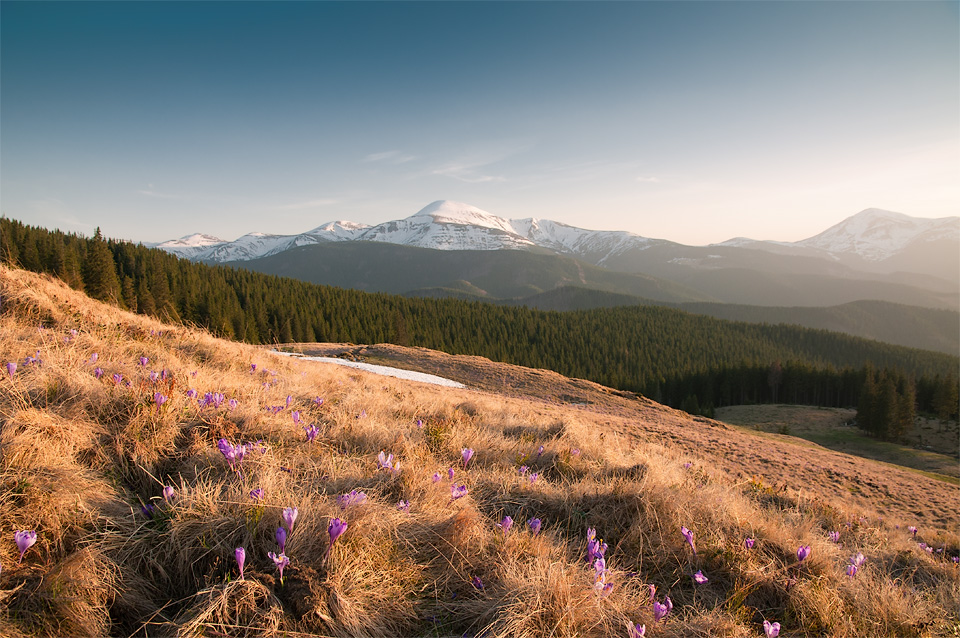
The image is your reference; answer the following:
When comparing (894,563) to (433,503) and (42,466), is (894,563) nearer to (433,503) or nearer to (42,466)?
(433,503)

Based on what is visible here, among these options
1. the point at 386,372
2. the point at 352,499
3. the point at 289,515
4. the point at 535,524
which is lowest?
the point at 386,372

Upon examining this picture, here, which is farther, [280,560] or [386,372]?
[386,372]

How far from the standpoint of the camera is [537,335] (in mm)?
114250

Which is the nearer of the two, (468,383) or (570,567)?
(570,567)

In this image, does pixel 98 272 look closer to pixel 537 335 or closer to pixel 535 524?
pixel 535 524

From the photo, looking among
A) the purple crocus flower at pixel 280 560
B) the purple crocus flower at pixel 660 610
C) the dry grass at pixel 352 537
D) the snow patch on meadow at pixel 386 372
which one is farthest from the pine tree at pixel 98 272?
the purple crocus flower at pixel 660 610

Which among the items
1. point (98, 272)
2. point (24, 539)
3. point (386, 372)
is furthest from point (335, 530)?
point (98, 272)

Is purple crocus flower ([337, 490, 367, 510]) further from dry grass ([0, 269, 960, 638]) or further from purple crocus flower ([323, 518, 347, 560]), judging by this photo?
purple crocus flower ([323, 518, 347, 560])

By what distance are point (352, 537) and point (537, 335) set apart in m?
113

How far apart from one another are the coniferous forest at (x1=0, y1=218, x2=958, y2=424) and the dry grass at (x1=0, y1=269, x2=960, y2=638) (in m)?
57.6

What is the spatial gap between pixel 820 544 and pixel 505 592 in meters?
3.20

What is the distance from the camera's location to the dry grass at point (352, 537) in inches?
86.0

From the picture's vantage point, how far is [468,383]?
3431 centimetres

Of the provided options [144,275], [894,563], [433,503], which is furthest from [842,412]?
[144,275]
